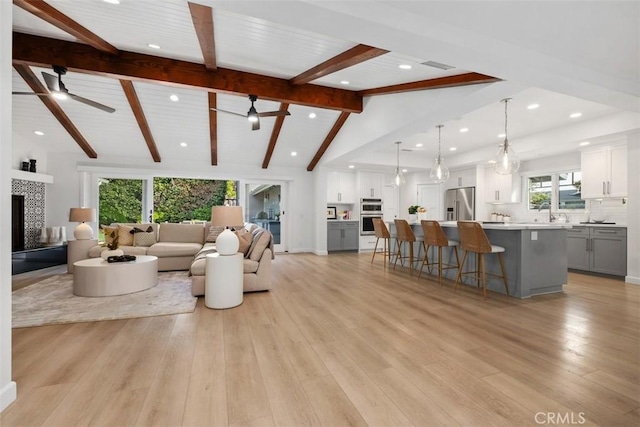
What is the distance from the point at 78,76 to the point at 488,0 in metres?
5.58

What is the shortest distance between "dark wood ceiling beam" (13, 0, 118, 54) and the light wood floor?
10.1 ft

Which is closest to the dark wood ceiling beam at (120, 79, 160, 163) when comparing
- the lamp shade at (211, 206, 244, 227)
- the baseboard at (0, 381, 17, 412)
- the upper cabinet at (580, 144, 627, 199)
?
the lamp shade at (211, 206, 244, 227)

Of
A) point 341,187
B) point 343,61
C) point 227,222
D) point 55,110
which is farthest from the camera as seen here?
point 341,187

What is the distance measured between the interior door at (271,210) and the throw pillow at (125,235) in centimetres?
304

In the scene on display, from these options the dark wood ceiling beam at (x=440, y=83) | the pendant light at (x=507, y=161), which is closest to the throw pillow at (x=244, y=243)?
the dark wood ceiling beam at (x=440, y=83)

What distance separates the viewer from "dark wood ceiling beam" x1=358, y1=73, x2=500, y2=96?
10.2 ft

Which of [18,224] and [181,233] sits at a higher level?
[18,224]

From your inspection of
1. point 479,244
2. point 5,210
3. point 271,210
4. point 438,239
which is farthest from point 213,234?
point 479,244

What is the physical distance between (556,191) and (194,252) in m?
7.70

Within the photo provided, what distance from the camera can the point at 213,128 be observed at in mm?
6000

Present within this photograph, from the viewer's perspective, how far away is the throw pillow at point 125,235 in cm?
544

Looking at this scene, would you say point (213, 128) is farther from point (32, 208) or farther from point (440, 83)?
point (440, 83)

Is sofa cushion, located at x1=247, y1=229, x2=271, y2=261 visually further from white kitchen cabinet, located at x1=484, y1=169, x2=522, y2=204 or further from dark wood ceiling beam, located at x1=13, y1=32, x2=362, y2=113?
white kitchen cabinet, located at x1=484, y1=169, x2=522, y2=204

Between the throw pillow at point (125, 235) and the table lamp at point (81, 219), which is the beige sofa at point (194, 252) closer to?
the throw pillow at point (125, 235)
